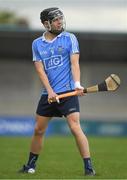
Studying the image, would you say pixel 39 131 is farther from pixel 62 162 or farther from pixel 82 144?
pixel 62 162

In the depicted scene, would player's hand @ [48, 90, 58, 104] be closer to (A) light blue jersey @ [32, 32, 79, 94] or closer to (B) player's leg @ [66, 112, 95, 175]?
(A) light blue jersey @ [32, 32, 79, 94]

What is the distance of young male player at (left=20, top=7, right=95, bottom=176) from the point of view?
1109 cm

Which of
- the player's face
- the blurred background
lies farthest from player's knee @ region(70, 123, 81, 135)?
the blurred background

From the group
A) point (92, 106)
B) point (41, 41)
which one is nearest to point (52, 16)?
point (41, 41)

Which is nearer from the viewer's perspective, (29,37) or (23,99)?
(29,37)

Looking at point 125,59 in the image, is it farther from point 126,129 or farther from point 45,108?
point 45,108

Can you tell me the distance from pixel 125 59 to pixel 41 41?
2694cm

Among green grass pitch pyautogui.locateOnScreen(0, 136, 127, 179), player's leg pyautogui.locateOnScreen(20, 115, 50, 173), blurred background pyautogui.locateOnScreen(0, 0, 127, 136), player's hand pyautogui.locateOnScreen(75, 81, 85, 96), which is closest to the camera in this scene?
player's hand pyautogui.locateOnScreen(75, 81, 85, 96)

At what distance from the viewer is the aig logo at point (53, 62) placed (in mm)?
11211

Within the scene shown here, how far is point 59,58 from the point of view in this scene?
36.8 feet

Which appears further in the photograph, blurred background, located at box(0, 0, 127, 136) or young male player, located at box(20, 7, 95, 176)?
blurred background, located at box(0, 0, 127, 136)

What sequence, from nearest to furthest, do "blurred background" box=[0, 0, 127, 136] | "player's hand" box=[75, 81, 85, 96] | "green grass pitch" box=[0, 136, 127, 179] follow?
"player's hand" box=[75, 81, 85, 96], "green grass pitch" box=[0, 136, 127, 179], "blurred background" box=[0, 0, 127, 136]

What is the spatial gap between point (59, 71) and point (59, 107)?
1.71ft

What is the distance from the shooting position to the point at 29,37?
36000 mm
